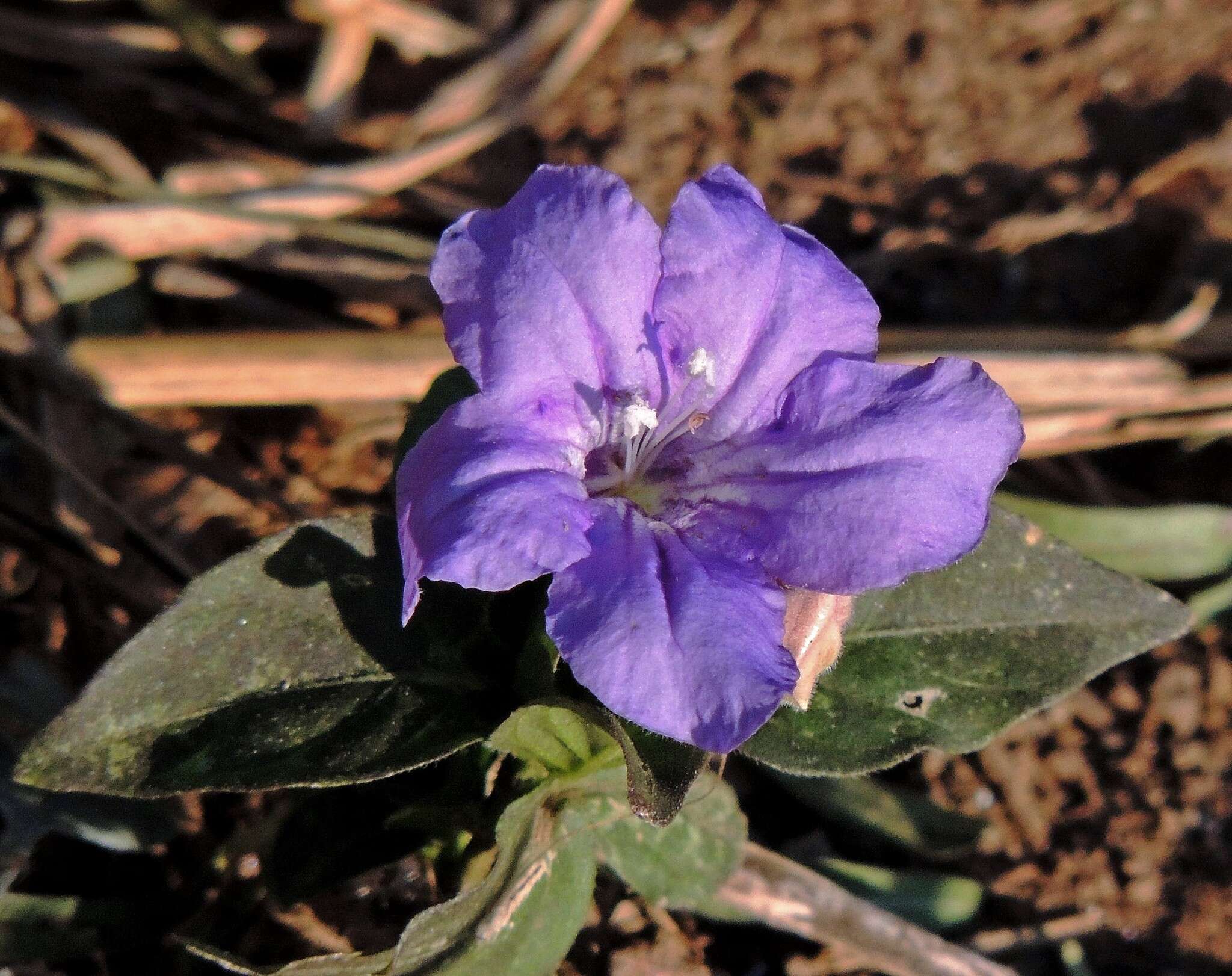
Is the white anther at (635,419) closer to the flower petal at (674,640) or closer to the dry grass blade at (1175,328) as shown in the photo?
the flower petal at (674,640)

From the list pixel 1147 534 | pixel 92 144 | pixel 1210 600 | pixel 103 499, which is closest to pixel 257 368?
pixel 103 499

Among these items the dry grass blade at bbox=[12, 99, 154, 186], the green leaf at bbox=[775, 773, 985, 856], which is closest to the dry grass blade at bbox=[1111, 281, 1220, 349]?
the green leaf at bbox=[775, 773, 985, 856]

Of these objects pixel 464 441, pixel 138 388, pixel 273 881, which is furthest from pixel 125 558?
pixel 464 441

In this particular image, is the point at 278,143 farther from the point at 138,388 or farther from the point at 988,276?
the point at 988,276

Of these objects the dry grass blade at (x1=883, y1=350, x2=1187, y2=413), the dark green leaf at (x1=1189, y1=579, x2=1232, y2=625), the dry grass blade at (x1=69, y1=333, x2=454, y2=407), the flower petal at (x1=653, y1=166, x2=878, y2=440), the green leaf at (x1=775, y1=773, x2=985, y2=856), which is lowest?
the green leaf at (x1=775, y1=773, x2=985, y2=856)

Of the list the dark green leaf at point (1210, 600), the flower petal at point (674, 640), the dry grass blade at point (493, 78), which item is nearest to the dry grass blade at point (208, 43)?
the dry grass blade at point (493, 78)

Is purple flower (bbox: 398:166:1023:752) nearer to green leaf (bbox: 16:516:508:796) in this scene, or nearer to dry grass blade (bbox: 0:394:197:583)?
green leaf (bbox: 16:516:508:796)
